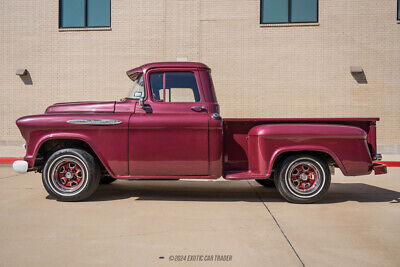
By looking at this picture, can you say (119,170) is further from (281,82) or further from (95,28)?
(95,28)

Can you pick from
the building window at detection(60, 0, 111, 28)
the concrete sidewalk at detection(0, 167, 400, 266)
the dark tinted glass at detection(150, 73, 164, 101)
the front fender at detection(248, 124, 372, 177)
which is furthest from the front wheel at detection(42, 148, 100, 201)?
the building window at detection(60, 0, 111, 28)

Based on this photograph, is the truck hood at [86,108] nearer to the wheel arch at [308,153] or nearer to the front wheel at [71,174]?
the front wheel at [71,174]

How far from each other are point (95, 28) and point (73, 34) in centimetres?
92

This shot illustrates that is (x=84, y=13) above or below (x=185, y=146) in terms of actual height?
above

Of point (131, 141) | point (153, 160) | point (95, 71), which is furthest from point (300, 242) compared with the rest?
point (95, 71)

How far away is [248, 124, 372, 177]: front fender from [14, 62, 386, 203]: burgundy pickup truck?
0.04 ft

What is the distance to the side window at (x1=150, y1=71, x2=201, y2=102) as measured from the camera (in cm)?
443

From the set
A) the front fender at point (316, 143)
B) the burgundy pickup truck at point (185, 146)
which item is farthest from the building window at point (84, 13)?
the front fender at point (316, 143)

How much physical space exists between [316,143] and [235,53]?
8034mm

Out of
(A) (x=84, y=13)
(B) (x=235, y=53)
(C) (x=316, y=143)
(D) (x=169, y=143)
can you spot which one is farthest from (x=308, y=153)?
(A) (x=84, y=13)

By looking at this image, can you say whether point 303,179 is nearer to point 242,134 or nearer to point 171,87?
point 242,134

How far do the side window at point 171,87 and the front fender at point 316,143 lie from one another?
1095 millimetres

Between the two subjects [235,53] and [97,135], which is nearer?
[97,135]

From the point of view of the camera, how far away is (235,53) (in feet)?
37.8
